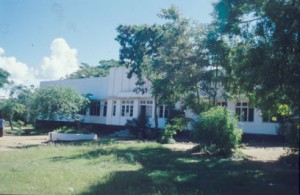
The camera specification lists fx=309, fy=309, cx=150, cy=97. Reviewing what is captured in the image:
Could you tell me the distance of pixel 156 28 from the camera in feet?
95.2

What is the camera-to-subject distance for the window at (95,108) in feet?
127

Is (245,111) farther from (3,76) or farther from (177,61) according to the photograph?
(3,76)

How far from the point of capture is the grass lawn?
816cm

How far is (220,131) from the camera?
50.4ft

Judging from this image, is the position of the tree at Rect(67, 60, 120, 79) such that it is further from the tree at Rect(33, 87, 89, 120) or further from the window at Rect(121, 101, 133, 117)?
the tree at Rect(33, 87, 89, 120)

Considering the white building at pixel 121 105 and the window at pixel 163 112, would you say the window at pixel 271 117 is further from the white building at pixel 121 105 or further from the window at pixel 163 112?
the window at pixel 163 112

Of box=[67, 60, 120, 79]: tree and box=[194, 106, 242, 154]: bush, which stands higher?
box=[67, 60, 120, 79]: tree

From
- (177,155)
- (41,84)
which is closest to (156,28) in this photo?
(177,155)

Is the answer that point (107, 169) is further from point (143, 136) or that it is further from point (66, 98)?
point (66, 98)

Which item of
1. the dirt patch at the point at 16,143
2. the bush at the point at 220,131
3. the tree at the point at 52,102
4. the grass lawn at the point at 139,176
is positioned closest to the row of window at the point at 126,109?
the tree at the point at 52,102

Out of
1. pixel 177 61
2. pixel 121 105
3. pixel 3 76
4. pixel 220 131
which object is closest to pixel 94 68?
pixel 3 76

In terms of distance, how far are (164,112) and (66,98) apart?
9.48 m

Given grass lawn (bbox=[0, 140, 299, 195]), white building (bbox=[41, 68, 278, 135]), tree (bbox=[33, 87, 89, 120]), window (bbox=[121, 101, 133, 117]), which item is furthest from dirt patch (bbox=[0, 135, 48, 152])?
window (bbox=[121, 101, 133, 117])

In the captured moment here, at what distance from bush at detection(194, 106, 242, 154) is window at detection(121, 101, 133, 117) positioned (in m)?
18.5
